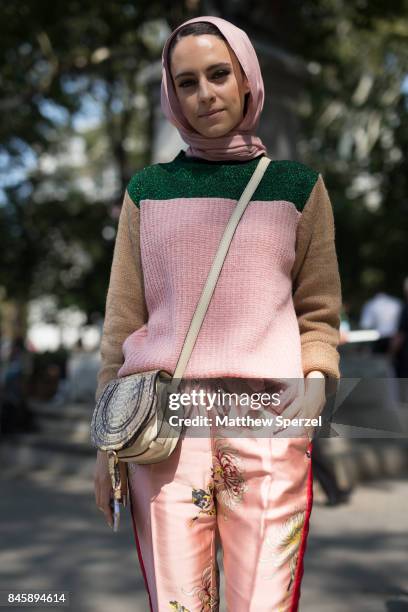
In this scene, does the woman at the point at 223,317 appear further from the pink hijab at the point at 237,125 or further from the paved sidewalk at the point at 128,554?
the paved sidewalk at the point at 128,554

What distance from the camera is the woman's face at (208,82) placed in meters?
1.95

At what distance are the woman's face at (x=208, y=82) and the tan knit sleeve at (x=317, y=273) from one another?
0.26 m

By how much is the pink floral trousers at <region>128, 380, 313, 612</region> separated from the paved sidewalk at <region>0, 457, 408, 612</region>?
7.20 feet

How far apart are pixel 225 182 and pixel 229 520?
0.74m

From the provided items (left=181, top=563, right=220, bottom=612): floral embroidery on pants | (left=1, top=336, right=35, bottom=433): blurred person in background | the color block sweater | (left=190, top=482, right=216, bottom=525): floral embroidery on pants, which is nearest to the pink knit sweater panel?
the color block sweater

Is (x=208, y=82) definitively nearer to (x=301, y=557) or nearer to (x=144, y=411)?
(x=144, y=411)

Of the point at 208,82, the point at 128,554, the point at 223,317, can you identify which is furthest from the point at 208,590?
the point at 128,554

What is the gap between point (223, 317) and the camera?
185cm

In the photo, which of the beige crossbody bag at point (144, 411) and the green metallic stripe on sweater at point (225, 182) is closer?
the beige crossbody bag at point (144, 411)

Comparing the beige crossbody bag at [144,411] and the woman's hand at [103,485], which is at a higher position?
the beige crossbody bag at [144,411]

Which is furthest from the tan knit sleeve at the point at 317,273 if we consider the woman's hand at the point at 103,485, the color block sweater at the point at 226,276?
the woman's hand at the point at 103,485

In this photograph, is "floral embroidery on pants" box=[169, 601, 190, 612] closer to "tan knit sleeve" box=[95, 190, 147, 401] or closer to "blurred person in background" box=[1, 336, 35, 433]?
"tan knit sleeve" box=[95, 190, 147, 401]

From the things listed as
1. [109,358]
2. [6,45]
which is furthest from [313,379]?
[6,45]

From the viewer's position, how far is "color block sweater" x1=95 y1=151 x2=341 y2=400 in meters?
1.84
